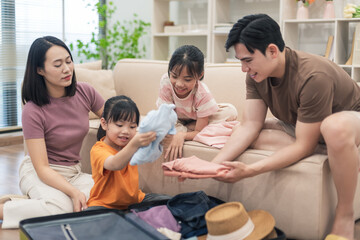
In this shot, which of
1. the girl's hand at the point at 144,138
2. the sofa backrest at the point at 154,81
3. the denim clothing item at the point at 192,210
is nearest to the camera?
the girl's hand at the point at 144,138

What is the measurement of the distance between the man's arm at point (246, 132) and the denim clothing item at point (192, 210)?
168 millimetres

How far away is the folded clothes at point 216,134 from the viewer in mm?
1966

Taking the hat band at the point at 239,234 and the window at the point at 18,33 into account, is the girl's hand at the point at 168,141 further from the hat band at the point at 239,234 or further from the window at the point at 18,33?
the window at the point at 18,33

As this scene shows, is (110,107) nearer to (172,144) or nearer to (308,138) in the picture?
(172,144)

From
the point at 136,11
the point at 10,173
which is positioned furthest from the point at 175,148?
the point at 136,11

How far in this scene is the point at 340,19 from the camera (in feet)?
11.6

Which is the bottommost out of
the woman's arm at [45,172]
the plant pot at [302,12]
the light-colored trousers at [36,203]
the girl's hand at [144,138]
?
the light-colored trousers at [36,203]

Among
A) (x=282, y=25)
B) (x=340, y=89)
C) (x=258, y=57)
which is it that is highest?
(x=282, y=25)

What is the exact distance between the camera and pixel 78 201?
1877 millimetres

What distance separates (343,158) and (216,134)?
602 mm

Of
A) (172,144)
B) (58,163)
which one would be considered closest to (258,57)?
(172,144)

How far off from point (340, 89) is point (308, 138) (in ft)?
0.75

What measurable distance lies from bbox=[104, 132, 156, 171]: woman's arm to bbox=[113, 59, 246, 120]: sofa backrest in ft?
3.24

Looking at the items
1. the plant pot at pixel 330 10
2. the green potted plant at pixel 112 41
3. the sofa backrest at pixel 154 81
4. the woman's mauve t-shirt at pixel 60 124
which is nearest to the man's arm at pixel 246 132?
the sofa backrest at pixel 154 81
